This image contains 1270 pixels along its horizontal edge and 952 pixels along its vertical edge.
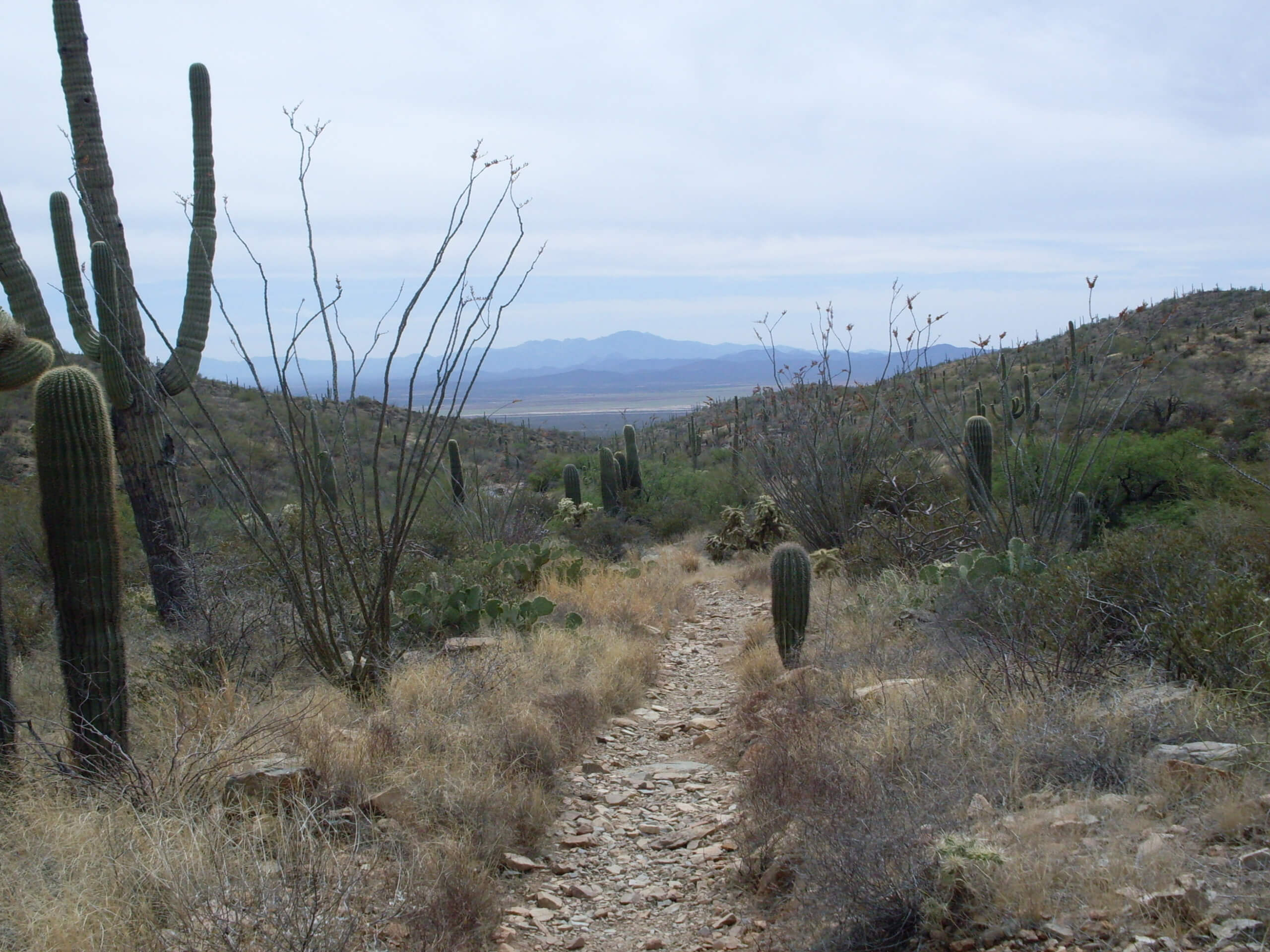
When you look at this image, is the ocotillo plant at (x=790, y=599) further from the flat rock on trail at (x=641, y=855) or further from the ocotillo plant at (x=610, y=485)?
the ocotillo plant at (x=610, y=485)

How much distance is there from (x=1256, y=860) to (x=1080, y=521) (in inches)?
330

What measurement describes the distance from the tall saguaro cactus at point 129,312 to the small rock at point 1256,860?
7.80 m

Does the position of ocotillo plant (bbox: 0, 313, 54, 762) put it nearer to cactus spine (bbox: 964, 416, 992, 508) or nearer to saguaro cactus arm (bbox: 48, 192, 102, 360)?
saguaro cactus arm (bbox: 48, 192, 102, 360)

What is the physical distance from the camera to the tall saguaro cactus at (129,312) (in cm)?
834

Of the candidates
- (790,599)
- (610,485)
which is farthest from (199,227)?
(610,485)

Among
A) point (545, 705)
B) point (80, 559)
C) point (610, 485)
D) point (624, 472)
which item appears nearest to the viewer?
point (80, 559)

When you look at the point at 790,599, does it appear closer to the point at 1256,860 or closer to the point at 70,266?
the point at 1256,860

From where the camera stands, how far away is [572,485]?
18.3m

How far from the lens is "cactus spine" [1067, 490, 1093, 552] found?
978 centimetres

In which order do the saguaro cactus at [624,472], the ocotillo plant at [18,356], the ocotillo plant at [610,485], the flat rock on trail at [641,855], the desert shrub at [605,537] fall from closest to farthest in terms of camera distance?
the flat rock on trail at [641,855] < the ocotillo plant at [18,356] < the desert shrub at [605,537] < the ocotillo plant at [610,485] < the saguaro cactus at [624,472]

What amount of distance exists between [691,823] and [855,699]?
129cm

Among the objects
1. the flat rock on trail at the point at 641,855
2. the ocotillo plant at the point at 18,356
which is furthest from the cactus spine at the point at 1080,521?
the ocotillo plant at the point at 18,356

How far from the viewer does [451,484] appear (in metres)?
14.2

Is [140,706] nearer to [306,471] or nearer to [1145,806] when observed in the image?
[306,471]
